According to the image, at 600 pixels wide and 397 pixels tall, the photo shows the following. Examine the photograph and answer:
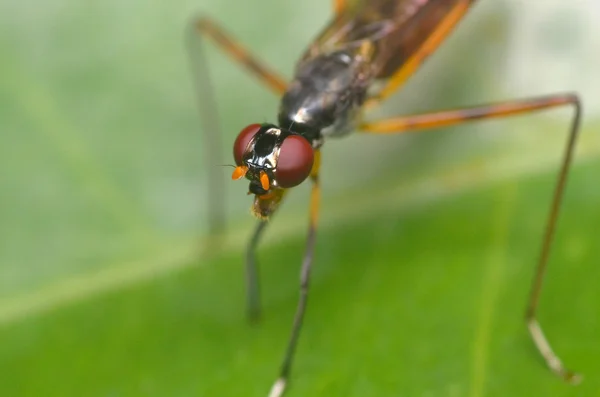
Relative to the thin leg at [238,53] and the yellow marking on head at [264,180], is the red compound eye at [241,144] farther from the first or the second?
the thin leg at [238,53]

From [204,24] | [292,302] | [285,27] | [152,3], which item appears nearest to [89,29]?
[152,3]

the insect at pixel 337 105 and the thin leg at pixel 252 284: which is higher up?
the insect at pixel 337 105

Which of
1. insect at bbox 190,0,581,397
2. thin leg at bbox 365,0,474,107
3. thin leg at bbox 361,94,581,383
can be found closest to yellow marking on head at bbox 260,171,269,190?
insect at bbox 190,0,581,397

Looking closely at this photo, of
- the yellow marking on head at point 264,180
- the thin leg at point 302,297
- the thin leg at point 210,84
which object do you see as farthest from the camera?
the thin leg at point 210,84

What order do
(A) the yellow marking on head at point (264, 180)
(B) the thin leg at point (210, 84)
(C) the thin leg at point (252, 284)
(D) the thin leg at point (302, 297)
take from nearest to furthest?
(A) the yellow marking on head at point (264, 180), (D) the thin leg at point (302, 297), (C) the thin leg at point (252, 284), (B) the thin leg at point (210, 84)

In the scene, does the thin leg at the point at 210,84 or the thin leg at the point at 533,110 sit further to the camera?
the thin leg at the point at 210,84

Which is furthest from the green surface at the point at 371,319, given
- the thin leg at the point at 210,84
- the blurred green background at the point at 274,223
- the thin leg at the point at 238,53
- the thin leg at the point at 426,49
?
the thin leg at the point at 238,53

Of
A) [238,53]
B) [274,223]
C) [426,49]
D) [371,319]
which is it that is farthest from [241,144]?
[426,49]
